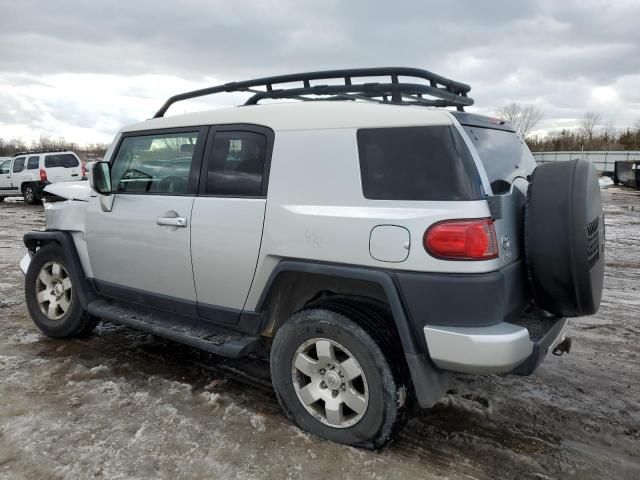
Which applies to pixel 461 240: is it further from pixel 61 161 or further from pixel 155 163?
pixel 61 161

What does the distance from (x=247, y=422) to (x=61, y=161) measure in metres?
17.9

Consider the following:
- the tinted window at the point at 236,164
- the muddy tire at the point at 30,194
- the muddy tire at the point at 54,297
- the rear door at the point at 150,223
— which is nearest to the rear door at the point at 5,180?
the muddy tire at the point at 30,194

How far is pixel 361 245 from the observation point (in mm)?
2602

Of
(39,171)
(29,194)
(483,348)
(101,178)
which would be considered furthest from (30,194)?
(483,348)

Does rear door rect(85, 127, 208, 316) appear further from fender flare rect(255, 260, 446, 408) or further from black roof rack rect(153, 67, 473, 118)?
fender flare rect(255, 260, 446, 408)

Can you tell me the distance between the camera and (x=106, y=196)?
3889 mm

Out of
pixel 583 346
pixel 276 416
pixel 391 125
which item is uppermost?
pixel 391 125

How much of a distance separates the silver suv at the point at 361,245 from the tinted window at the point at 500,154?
0.01 m

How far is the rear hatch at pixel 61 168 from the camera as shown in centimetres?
1808

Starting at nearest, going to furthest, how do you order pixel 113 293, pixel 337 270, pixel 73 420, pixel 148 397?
pixel 337 270
pixel 73 420
pixel 148 397
pixel 113 293

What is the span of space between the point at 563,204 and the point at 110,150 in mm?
3344

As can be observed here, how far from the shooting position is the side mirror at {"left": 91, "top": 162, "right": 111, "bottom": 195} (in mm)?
3794

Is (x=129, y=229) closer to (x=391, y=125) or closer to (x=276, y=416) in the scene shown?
(x=276, y=416)

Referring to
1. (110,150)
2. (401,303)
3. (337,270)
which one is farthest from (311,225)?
(110,150)
